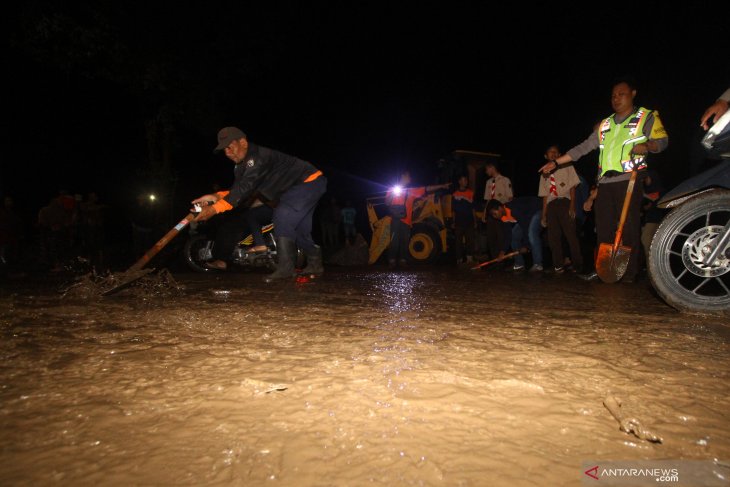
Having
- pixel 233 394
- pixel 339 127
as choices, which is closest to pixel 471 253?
pixel 233 394

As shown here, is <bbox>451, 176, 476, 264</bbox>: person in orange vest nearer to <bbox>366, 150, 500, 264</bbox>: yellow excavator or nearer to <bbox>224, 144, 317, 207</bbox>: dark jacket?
<bbox>366, 150, 500, 264</bbox>: yellow excavator

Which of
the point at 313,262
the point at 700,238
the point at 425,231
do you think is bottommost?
the point at 313,262

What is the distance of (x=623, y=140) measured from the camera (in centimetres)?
438

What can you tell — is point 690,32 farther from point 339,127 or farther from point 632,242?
point 339,127

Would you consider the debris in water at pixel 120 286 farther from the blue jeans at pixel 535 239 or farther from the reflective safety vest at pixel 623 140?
the blue jeans at pixel 535 239

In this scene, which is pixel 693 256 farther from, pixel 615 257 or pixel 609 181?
pixel 609 181

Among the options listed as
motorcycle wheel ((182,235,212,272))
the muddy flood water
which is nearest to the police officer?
the muddy flood water

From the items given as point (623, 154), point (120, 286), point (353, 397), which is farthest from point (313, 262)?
point (353, 397)

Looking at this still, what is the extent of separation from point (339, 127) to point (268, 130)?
3903 mm

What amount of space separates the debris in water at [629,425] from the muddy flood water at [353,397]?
0.01 metres

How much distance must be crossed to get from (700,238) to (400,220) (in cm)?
555

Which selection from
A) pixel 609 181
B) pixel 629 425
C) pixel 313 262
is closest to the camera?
pixel 629 425

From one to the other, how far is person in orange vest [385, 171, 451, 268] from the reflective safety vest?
395 centimetres

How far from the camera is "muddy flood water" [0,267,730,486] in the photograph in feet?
3.36
